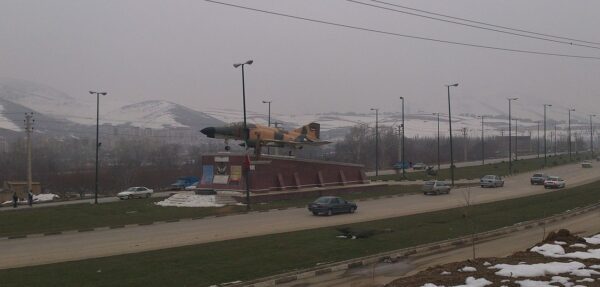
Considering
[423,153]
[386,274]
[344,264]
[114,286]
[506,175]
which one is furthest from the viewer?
[423,153]

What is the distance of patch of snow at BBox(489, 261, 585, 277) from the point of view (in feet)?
42.6

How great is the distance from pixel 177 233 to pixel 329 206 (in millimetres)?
12039

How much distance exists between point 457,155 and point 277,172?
396 ft

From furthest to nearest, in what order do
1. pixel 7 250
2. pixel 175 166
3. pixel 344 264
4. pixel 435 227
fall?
pixel 175 166
pixel 435 227
pixel 7 250
pixel 344 264

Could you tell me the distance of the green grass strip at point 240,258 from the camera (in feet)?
54.9

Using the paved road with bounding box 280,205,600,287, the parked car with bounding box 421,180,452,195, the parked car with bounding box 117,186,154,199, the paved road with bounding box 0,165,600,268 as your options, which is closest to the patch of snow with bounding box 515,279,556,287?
the paved road with bounding box 280,205,600,287

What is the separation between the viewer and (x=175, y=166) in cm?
11562

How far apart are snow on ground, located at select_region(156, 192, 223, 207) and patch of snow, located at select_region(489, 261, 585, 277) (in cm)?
3139

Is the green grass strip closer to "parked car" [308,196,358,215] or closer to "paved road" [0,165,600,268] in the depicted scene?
"paved road" [0,165,600,268]

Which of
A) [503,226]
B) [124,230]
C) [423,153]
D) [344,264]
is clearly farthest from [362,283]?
[423,153]

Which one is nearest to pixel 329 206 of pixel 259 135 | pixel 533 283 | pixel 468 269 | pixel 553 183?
pixel 259 135

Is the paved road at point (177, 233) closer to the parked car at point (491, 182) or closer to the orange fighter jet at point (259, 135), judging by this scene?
the orange fighter jet at point (259, 135)

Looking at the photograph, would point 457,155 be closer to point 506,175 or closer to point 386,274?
point 506,175

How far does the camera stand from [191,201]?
4422 centimetres
